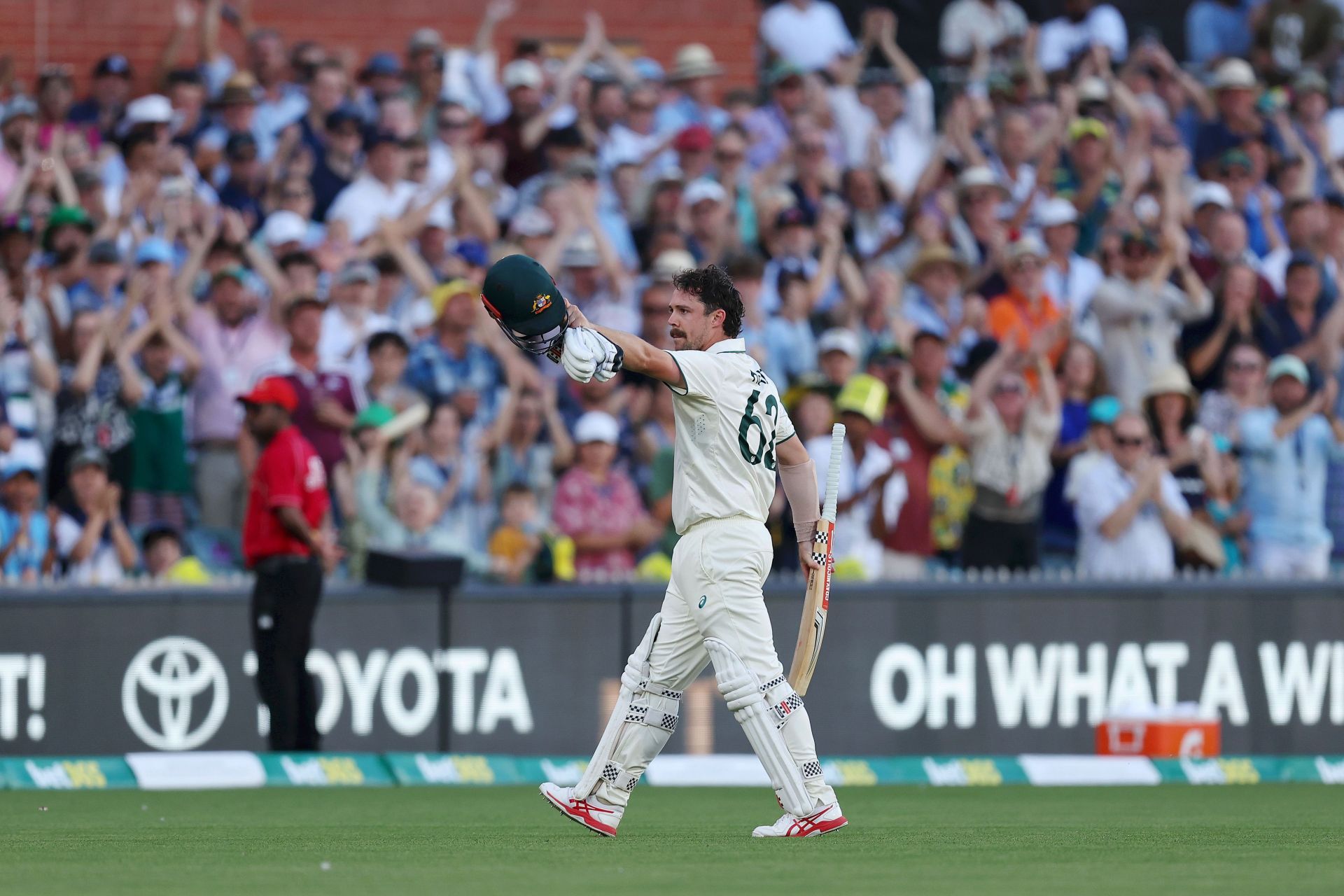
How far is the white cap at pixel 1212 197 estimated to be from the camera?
17.6 metres

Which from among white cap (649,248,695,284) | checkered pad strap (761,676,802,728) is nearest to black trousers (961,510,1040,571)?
white cap (649,248,695,284)

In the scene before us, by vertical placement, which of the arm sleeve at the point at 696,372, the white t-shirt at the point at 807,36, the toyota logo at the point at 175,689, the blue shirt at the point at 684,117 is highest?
the white t-shirt at the point at 807,36

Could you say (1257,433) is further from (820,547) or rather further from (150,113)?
(150,113)

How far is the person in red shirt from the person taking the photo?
1235 cm

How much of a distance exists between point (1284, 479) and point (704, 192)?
472 cm

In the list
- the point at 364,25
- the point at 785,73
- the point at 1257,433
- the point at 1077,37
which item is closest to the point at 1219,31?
the point at 1077,37

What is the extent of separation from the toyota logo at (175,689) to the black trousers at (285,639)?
2.80 feet

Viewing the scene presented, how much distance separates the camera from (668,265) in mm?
15453

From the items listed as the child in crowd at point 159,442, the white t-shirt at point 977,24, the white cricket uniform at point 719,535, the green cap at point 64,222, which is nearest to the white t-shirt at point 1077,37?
the white t-shirt at point 977,24

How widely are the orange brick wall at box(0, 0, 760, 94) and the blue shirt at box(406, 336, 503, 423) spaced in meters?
5.31

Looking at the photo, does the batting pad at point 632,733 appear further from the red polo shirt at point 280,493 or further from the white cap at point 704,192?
the white cap at point 704,192

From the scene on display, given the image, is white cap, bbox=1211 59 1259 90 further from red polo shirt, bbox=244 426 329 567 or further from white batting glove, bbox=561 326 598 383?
white batting glove, bbox=561 326 598 383

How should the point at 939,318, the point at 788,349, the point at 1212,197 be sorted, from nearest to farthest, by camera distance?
the point at 788,349, the point at 939,318, the point at 1212,197

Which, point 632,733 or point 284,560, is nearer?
point 632,733
